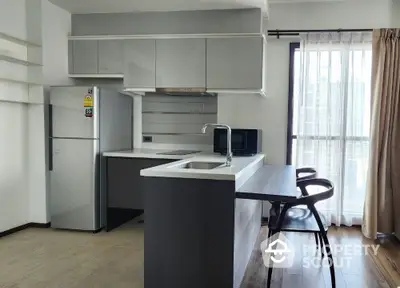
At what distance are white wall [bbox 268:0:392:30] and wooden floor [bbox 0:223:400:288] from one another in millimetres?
2371

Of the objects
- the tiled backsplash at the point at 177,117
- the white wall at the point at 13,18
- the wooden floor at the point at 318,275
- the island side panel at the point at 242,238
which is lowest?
the wooden floor at the point at 318,275

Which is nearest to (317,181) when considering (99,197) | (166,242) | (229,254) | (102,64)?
(229,254)

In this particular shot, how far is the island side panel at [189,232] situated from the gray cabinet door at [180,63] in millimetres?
1952

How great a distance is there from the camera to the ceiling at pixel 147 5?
3863 mm

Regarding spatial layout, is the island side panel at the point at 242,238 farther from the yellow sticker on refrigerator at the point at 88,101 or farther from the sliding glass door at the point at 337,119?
the yellow sticker on refrigerator at the point at 88,101

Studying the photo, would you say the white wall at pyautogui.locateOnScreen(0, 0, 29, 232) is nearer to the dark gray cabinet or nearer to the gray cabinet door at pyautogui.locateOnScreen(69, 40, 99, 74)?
the gray cabinet door at pyautogui.locateOnScreen(69, 40, 99, 74)

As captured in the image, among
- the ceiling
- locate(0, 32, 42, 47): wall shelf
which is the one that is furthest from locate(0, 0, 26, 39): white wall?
the ceiling

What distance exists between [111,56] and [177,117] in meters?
1.06

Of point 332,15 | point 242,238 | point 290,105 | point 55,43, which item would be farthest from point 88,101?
point 332,15

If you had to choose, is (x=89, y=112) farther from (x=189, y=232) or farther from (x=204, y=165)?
(x=189, y=232)

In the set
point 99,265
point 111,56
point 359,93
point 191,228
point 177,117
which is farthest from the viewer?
point 177,117

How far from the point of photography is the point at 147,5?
4.05 m

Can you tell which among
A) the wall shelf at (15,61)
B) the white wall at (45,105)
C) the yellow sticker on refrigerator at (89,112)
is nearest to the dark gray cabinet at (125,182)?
the yellow sticker on refrigerator at (89,112)

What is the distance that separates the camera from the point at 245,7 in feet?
13.0
